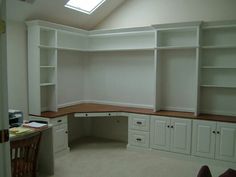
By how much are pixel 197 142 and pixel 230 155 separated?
1.72 ft

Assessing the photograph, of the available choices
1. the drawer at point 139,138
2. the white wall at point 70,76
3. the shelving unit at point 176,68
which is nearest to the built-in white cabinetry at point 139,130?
the drawer at point 139,138

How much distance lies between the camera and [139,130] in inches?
179

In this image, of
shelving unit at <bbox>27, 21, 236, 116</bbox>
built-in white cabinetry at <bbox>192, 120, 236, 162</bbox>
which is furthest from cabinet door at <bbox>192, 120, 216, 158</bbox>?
shelving unit at <bbox>27, 21, 236, 116</bbox>

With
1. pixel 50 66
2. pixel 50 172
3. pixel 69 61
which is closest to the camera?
pixel 50 172

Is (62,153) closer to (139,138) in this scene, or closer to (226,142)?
(139,138)

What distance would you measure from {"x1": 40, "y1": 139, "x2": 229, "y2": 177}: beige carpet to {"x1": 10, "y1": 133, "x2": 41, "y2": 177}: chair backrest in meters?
0.65

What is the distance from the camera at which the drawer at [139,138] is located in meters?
4.51

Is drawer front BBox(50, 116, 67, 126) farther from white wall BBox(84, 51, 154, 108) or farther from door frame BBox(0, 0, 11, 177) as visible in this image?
door frame BBox(0, 0, 11, 177)

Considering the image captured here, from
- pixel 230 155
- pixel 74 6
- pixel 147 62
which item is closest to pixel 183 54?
pixel 147 62

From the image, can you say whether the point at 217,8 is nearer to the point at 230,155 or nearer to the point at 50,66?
the point at 230,155

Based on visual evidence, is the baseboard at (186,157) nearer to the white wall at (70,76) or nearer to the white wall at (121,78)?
the white wall at (121,78)

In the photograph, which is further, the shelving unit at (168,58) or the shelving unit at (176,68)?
the shelving unit at (176,68)

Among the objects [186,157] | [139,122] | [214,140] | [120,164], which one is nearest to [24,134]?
[120,164]

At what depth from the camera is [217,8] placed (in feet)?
14.1
